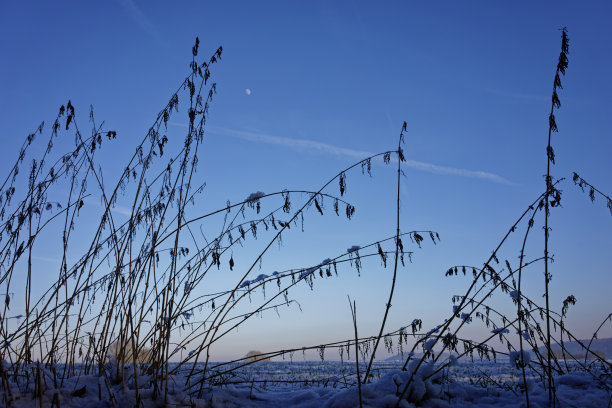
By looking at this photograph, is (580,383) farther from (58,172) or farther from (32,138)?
(32,138)

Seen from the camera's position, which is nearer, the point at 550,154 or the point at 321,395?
the point at 550,154

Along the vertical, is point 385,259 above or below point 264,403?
above

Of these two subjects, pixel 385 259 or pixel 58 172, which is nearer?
pixel 385 259

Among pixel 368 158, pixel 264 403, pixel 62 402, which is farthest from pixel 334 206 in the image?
pixel 62 402

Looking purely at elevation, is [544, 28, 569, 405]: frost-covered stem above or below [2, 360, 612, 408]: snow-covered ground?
above

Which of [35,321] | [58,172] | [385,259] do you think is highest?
[58,172]

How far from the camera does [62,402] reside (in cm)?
198

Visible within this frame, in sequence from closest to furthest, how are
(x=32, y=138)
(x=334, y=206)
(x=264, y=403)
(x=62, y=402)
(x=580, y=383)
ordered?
(x=62, y=402) < (x=334, y=206) < (x=264, y=403) < (x=580, y=383) < (x=32, y=138)

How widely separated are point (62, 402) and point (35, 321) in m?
0.59

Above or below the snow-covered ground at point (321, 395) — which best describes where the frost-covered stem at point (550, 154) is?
above

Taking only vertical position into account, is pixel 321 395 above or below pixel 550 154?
below

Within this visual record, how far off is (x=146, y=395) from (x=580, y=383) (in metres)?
2.59

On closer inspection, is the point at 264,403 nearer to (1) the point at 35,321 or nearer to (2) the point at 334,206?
(2) the point at 334,206

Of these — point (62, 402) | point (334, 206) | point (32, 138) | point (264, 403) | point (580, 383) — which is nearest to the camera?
point (62, 402)
